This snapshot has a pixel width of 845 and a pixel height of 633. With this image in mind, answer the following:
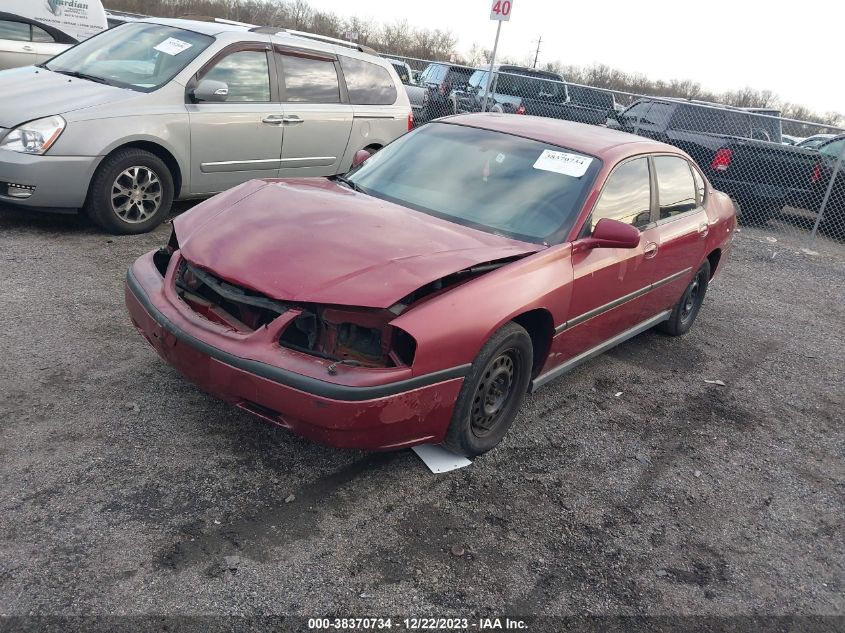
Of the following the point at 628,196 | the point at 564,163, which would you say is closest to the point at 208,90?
the point at 564,163

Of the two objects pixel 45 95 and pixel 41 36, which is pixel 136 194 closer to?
pixel 45 95

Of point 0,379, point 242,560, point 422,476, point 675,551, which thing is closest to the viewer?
point 242,560

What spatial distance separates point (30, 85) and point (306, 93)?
2.47m

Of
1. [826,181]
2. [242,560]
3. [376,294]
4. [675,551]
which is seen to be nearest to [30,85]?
[376,294]

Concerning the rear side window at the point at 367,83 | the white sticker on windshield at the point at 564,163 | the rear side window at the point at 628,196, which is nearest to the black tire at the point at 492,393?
the rear side window at the point at 628,196

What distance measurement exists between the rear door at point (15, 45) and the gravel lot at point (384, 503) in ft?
22.1

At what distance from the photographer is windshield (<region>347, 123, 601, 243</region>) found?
12.7ft

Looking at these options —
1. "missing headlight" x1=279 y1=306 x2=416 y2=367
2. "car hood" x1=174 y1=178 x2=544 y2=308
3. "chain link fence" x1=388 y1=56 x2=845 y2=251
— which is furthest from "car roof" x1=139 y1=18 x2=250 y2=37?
"chain link fence" x1=388 y1=56 x2=845 y2=251

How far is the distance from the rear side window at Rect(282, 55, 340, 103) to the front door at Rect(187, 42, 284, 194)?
0.18 m

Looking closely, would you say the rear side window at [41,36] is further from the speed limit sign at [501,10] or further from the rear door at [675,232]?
the rear door at [675,232]

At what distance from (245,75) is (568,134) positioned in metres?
3.55

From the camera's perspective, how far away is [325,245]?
3.21m

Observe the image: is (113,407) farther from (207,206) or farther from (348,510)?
(348,510)

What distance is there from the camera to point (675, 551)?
124 inches
